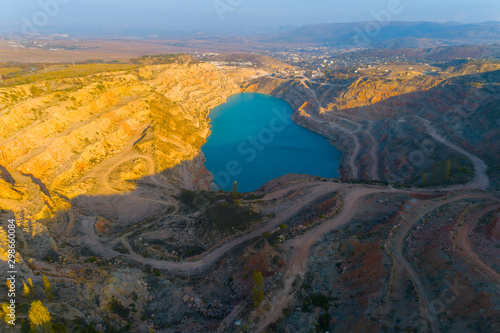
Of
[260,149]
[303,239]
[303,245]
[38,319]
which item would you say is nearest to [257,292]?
[303,245]

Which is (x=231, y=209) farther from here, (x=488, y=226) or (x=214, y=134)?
(x=214, y=134)

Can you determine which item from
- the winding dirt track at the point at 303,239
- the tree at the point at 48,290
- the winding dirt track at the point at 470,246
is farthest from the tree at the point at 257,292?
the winding dirt track at the point at 470,246

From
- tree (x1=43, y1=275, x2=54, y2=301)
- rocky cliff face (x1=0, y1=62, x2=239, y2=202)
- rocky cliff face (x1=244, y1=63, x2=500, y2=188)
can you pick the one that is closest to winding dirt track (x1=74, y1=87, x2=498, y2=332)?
rocky cliff face (x1=0, y1=62, x2=239, y2=202)

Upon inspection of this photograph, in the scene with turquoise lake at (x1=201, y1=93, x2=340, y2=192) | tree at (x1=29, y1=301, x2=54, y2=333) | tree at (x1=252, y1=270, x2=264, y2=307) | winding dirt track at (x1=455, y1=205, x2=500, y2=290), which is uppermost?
tree at (x1=29, y1=301, x2=54, y2=333)

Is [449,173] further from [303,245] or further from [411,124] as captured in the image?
[303,245]

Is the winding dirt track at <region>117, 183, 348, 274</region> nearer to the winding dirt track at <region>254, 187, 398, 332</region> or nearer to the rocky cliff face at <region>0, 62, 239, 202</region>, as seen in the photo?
the winding dirt track at <region>254, 187, 398, 332</region>
